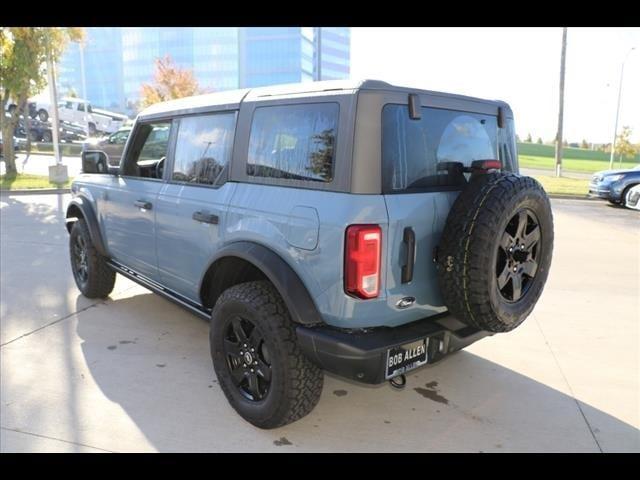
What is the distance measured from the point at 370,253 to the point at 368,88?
80 centimetres

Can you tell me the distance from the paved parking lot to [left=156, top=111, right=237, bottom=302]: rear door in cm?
69

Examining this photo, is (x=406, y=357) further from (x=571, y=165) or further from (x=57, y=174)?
(x=571, y=165)

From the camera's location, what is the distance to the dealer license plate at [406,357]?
95.3 inches

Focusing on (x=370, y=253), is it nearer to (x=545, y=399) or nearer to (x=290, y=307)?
(x=290, y=307)

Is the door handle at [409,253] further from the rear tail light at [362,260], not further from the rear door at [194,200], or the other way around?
the rear door at [194,200]

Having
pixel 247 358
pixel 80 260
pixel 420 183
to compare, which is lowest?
pixel 247 358

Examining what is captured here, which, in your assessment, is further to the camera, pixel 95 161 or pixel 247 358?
pixel 95 161

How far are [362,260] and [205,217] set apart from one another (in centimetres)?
125

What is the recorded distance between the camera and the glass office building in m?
90.5

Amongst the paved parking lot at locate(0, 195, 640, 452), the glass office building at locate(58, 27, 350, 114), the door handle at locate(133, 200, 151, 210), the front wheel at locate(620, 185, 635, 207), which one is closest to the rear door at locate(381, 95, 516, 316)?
the paved parking lot at locate(0, 195, 640, 452)

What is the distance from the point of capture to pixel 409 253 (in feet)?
7.97

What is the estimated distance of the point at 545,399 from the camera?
3.22 meters

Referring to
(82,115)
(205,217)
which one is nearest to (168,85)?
(82,115)

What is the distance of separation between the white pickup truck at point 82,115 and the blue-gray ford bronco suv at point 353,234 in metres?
30.7
